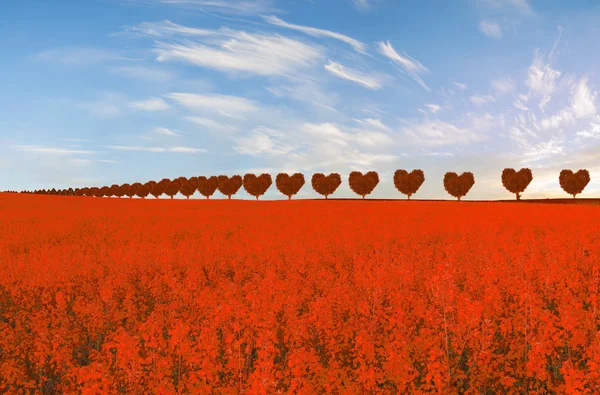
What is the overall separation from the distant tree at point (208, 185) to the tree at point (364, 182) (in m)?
39.1

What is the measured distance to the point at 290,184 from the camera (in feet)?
302

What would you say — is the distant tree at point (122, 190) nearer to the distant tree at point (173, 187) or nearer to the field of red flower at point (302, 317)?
the distant tree at point (173, 187)

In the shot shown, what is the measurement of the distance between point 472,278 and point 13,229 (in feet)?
77.8

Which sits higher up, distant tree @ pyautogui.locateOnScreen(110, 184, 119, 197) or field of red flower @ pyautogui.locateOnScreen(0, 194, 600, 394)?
distant tree @ pyautogui.locateOnScreen(110, 184, 119, 197)

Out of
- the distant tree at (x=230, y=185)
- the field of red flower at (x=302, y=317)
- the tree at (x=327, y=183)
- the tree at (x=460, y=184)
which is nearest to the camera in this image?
the field of red flower at (x=302, y=317)

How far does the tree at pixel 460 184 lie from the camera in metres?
80.1

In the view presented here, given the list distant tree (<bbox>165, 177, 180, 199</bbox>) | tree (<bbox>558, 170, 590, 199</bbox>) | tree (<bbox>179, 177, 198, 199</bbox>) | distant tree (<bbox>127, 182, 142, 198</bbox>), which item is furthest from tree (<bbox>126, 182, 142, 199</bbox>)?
tree (<bbox>558, 170, 590, 199</bbox>)

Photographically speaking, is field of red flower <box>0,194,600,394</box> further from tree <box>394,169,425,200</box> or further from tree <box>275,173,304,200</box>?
tree <box>275,173,304,200</box>

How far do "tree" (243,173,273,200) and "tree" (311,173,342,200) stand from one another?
37.7 feet

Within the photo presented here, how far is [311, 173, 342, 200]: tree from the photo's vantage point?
3497 inches

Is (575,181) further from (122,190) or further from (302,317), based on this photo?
(122,190)

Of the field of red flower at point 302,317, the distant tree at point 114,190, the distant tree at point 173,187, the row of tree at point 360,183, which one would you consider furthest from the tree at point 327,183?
the distant tree at point 114,190

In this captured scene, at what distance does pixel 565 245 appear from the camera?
15836 mm

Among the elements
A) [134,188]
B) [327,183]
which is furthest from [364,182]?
[134,188]
